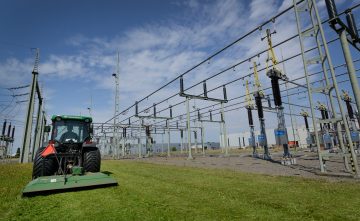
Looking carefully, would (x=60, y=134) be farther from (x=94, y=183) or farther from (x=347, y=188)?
(x=347, y=188)

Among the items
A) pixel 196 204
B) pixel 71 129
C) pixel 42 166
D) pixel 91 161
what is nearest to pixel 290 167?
pixel 196 204

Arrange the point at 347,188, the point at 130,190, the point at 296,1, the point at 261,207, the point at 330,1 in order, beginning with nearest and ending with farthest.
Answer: the point at 261,207 → the point at 347,188 → the point at 130,190 → the point at 330,1 → the point at 296,1

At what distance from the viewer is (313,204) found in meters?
3.96

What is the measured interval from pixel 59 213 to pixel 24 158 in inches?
768

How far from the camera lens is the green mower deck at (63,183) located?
5.14 m

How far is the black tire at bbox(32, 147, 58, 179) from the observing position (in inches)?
257

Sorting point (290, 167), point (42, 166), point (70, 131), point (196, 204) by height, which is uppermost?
point (70, 131)

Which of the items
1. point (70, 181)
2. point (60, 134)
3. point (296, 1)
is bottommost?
point (70, 181)

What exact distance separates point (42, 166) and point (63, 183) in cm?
154

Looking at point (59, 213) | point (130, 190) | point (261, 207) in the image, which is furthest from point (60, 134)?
point (261, 207)

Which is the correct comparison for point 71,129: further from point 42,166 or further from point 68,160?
point 42,166

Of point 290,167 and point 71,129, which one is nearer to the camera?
point 71,129

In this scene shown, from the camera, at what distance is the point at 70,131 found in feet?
26.6

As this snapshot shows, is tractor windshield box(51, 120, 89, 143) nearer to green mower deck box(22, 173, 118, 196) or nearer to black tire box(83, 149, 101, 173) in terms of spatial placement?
black tire box(83, 149, 101, 173)
